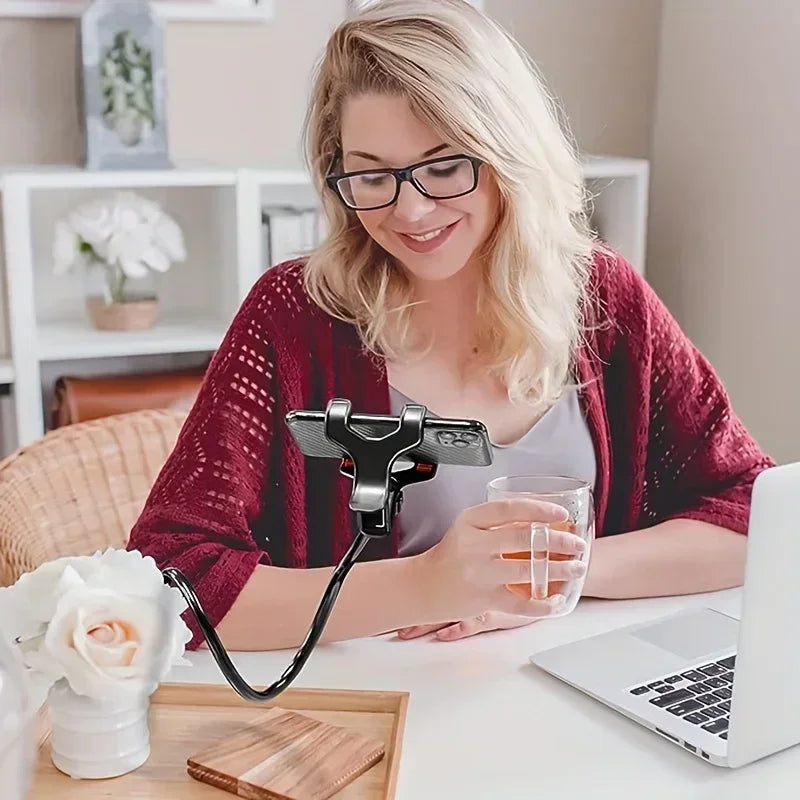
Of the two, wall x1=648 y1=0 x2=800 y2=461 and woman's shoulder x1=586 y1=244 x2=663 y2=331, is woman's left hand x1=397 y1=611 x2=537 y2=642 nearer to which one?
woman's shoulder x1=586 y1=244 x2=663 y2=331

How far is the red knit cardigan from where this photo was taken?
1.36 m

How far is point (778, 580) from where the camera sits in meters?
0.91

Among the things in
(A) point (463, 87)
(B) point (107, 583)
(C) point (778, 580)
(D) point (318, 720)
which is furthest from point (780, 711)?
(A) point (463, 87)

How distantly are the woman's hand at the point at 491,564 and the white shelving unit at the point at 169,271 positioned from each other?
58.4 inches

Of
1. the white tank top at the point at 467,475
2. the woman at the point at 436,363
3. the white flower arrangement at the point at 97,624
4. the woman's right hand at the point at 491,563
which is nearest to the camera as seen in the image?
the white flower arrangement at the point at 97,624

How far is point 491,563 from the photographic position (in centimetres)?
107

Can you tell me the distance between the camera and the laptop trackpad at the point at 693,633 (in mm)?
1189

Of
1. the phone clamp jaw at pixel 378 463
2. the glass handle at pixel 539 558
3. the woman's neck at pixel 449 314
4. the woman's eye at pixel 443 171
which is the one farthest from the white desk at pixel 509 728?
the woman's eye at pixel 443 171

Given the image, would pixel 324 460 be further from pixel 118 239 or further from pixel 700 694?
pixel 118 239

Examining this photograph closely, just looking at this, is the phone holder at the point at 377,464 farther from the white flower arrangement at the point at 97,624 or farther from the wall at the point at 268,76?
the wall at the point at 268,76

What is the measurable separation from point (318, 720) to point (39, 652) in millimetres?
263

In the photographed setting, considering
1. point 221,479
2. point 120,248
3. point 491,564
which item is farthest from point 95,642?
point 120,248

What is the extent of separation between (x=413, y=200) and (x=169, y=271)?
151 cm

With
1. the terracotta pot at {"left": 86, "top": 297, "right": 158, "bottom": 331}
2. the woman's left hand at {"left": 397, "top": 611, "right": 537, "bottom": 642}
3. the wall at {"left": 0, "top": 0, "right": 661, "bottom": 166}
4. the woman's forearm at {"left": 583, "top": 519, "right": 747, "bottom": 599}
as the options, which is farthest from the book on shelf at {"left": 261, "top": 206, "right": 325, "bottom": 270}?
the woman's left hand at {"left": 397, "top": 611, "right": 537, "bottom": 642}
